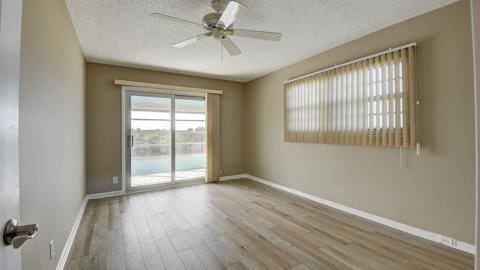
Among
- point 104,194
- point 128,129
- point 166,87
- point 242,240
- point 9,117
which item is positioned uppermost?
point 166,87

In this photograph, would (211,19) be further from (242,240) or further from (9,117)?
(242,240)

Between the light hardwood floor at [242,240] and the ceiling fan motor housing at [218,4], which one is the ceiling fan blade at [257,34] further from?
the light hardwood floor at [242,240]

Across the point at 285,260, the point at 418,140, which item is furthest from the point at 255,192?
the point at 418,140

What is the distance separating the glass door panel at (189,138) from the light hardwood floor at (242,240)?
4.36 feet

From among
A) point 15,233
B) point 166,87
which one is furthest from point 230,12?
point 166,87

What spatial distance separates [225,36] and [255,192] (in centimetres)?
295

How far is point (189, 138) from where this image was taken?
489 centimetres

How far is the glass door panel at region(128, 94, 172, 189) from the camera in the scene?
13.9 feet

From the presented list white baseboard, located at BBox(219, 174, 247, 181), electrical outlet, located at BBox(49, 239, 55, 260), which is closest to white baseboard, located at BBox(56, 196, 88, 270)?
electrical outlet, located at BBox(49, 239, 55, 260)

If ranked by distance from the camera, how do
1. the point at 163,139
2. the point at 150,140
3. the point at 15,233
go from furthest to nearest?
the point at 163,139, the point at 150,140, the point at 15,233

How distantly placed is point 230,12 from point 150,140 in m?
3.34

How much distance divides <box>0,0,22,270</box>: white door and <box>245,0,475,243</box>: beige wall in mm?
3191

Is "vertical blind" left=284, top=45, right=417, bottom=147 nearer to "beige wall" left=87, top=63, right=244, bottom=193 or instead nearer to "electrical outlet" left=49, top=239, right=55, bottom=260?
"beige wall" left=87, top=63, right=244, bottom=193

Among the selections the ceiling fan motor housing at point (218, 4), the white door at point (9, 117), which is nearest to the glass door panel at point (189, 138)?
Result: the ceiling fan motor housing at point (218, 4)
